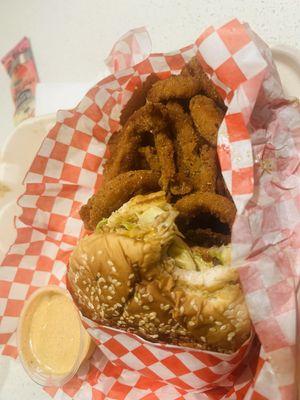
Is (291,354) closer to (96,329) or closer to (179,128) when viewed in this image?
(96,329)

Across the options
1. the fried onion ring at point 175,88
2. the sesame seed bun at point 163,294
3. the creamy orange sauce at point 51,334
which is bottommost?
the creamy orange sauce at point 51,334

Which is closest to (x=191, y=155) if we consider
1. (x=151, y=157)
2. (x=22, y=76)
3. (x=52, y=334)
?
(x=151, y=157)

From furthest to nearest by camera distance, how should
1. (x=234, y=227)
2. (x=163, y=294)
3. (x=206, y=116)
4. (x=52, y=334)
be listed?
(x=52, y=334) < (x=206, y=116) < (x=163, y=294) < (x=234, y=227)

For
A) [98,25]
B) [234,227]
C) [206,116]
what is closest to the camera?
[234,227]

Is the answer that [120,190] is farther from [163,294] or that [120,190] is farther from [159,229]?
[163,294]

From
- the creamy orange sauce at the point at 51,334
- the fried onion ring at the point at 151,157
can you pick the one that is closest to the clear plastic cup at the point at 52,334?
the creamy orange sauce at the point at 51,334

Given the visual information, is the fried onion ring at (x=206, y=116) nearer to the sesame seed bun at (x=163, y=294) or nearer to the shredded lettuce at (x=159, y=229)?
the shredded lettuce at (x=159, y=229)

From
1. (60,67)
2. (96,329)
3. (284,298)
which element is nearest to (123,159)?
(96,329)
